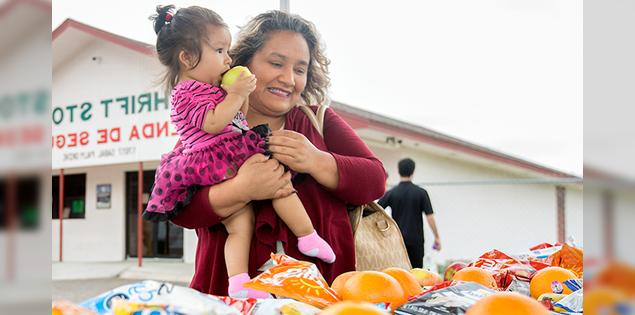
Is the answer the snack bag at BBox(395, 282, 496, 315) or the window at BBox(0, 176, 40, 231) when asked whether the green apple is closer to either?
the snack bag at BBox(395, 282, 496, 315)

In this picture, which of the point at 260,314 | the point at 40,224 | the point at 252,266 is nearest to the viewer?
the point at 40,224

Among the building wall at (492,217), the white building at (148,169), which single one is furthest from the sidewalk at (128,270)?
the building wall at (492,217)

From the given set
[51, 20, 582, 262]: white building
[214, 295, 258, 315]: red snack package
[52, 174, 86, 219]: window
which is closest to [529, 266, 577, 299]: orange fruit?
[214, 295, 258, 315]: red snack package

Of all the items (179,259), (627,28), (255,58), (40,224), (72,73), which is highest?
(72,73)

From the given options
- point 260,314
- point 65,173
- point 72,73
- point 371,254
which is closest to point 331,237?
point 371,254

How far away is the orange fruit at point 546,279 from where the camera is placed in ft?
2.81

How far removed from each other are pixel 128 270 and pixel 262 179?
10.7 metres

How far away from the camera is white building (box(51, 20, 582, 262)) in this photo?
10.1m

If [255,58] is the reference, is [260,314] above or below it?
below

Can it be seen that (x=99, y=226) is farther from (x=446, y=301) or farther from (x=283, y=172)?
(x=446, y=301)

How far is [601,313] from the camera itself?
12.4 inches

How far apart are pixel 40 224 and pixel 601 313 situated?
29 centimetres

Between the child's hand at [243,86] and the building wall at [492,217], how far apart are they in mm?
8795

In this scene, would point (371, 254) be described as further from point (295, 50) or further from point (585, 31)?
point (585, 31)
